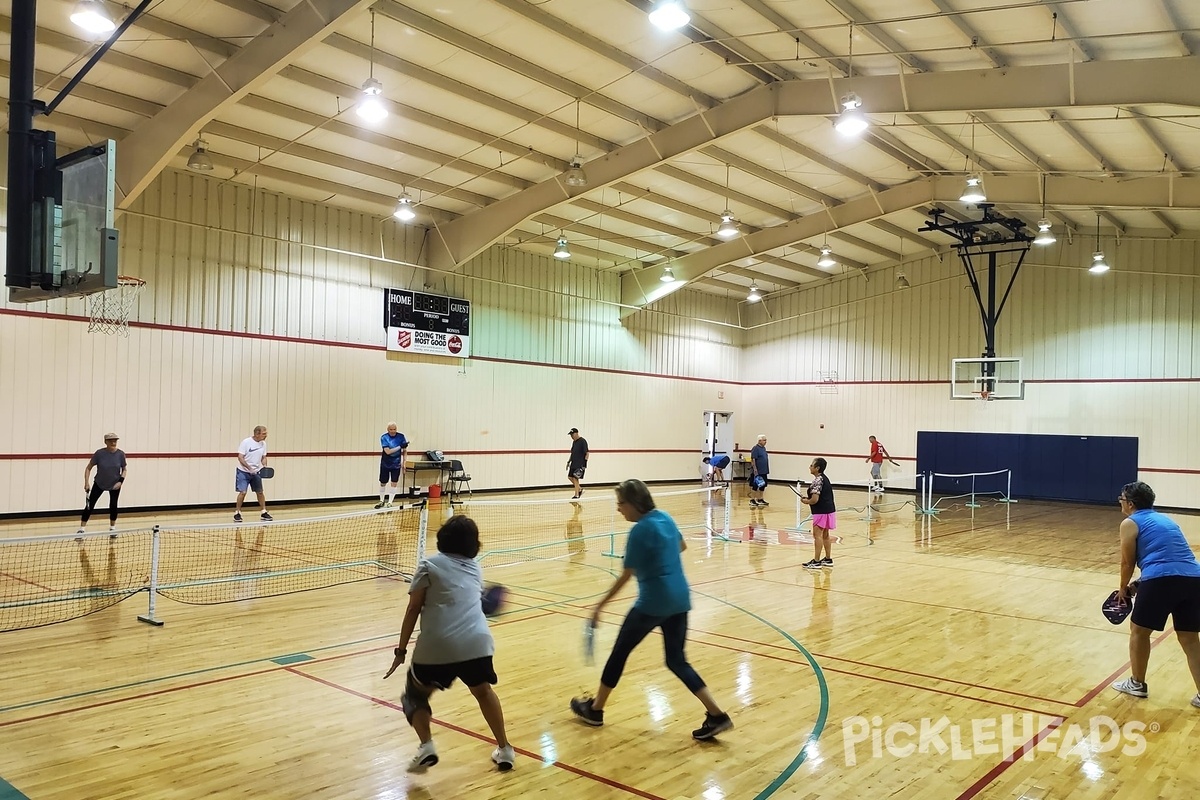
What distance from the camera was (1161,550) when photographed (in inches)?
237

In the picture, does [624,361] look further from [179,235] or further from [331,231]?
[179,235]

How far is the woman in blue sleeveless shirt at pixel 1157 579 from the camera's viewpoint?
5.91 m

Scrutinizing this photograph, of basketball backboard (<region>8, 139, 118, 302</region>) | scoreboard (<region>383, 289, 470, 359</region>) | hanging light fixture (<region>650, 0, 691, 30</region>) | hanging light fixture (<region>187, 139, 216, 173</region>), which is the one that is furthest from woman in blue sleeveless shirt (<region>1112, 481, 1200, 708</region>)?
scoreboard (<region>383, 289, 470, 359</region>)

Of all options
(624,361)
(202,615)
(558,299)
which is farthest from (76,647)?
(624,361)

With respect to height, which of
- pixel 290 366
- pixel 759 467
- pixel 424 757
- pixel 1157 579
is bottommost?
pixel 424 757

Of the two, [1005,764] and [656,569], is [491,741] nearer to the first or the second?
[656,569]

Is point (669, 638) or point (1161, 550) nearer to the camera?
point (669, 638)

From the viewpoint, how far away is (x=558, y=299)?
25.5 meters

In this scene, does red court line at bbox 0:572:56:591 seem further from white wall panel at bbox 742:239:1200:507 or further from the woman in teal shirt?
white wall panel at bbox 742:239:1200:507

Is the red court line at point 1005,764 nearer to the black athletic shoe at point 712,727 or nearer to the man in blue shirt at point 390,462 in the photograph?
the black athletic shoe at point 712,727

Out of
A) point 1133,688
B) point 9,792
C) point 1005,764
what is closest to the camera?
point 9,792
